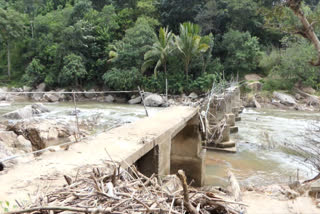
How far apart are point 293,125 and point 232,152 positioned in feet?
19.5

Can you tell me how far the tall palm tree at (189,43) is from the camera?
19.5 metres

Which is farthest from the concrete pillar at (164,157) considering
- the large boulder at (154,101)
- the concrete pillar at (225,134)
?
the large boulder at (154,101)

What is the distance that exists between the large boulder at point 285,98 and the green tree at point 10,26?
25.9 m

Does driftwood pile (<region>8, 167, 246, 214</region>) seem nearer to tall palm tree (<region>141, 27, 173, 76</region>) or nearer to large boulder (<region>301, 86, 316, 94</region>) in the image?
tall palm tree (<region>141, 27, 173, 76</region>)

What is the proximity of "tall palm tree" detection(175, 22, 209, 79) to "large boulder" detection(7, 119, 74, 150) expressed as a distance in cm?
1308

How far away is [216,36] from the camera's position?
25.2 meters

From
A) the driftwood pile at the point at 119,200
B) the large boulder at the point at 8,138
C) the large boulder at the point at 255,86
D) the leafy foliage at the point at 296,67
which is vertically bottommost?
the large boulder at the point at 8,138

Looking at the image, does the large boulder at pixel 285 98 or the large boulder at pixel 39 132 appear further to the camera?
the large boulder at pixel 285 98

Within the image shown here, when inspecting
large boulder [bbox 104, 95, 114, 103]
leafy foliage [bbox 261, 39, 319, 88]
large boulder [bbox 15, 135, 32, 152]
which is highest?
leafy foliage [bbox 261, 39, 319, 88]

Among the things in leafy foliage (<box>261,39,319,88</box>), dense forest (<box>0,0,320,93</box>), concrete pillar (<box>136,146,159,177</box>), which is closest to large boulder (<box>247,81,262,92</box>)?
dense forest (<box>0,0,320,93</box>)

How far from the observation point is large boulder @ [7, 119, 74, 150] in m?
7.75

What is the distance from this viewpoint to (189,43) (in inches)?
768

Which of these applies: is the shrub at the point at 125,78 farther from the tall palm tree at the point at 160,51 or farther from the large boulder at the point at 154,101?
→ the large boulder at the point at 154,101

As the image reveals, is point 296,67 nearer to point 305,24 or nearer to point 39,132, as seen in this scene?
point 305,24
